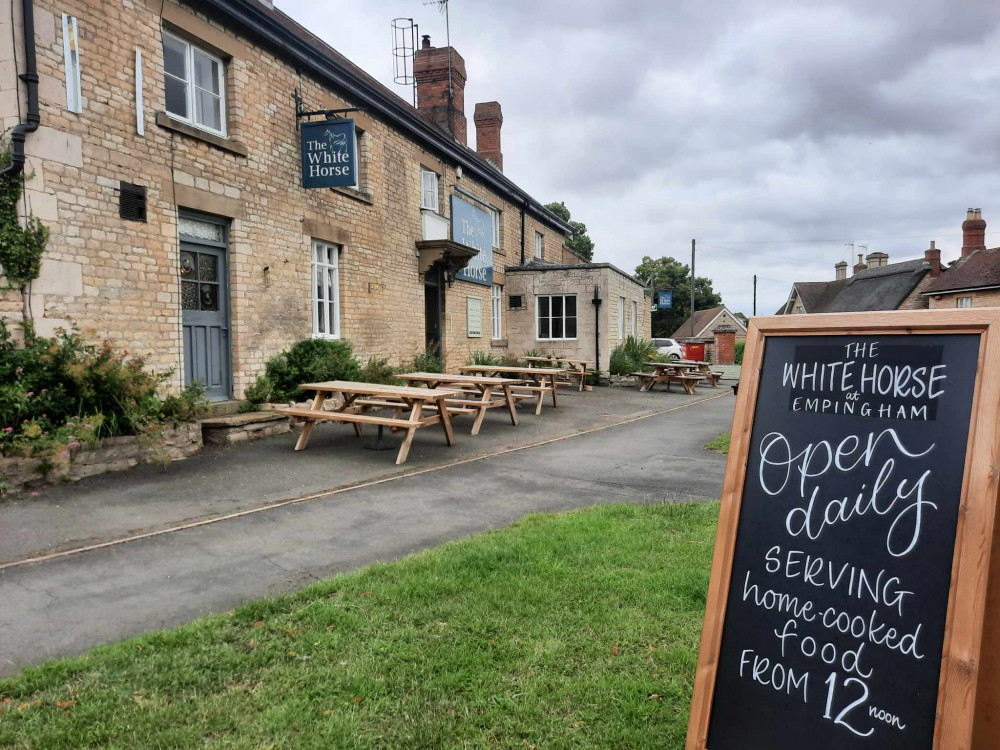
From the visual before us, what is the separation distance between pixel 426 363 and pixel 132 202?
7.63 meters

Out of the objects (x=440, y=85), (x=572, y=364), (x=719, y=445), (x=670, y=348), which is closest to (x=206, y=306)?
(x=719, y=445)

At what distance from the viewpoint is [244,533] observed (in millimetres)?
4957

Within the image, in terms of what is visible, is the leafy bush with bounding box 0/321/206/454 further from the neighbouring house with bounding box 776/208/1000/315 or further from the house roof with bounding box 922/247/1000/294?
the house roof with bounding box 922/247/1000/294

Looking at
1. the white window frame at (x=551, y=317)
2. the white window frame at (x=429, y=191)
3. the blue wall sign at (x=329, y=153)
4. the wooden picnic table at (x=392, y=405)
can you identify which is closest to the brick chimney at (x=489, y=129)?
the white window frame at (x=551, y=317)

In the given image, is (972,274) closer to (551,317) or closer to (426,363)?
(551,317)

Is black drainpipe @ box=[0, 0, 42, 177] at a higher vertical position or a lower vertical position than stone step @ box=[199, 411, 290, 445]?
higher

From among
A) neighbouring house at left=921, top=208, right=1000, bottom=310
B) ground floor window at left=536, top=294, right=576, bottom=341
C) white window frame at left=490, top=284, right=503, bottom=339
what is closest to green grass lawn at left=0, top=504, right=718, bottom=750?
ground floor window at left=536, top=294, right=576, bottom=341

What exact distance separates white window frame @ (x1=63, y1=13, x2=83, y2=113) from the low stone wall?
3.85m

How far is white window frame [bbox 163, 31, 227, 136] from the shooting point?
29.7 feet

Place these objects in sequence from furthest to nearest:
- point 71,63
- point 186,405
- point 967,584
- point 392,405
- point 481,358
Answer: point 481,358
point 392,405
point 186,405
point 71,63
point 967,584

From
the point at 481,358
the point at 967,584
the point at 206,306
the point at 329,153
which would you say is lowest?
the point at 481,358

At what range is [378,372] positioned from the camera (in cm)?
1270

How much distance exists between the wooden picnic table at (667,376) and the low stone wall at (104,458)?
13.7 metres

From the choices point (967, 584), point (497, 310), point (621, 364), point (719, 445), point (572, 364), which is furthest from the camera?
point (497, 310)
